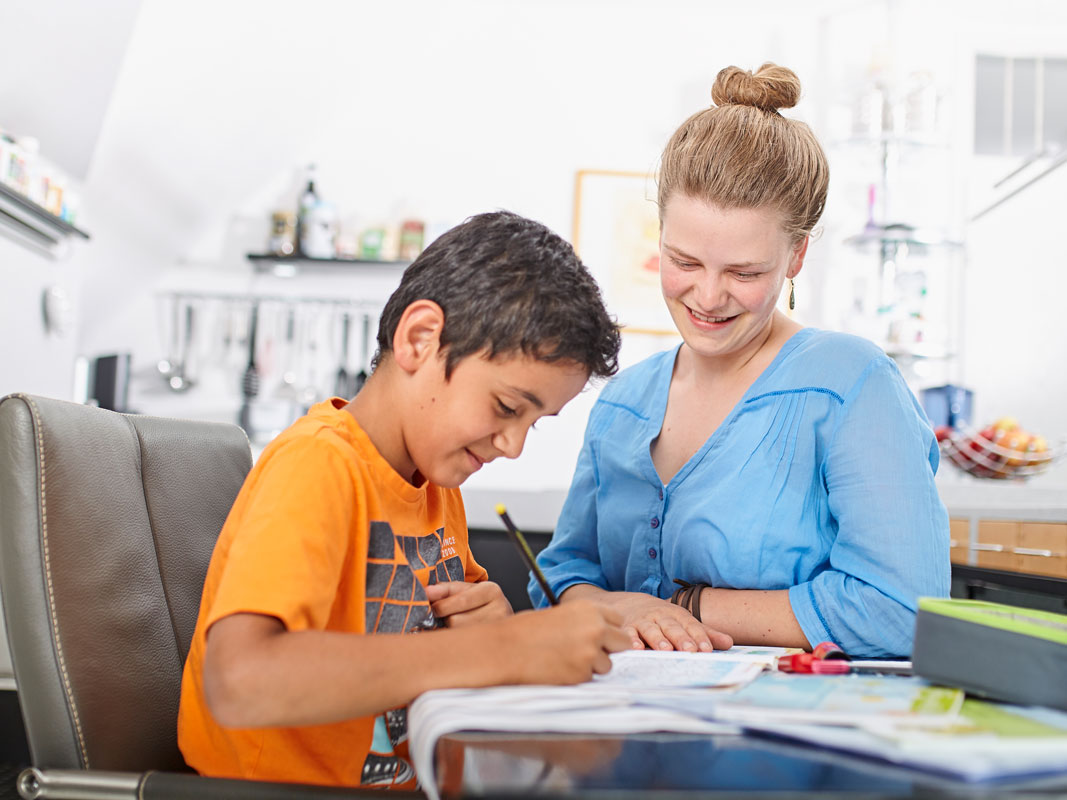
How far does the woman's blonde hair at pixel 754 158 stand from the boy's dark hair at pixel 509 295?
28 cm

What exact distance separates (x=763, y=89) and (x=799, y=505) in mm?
536

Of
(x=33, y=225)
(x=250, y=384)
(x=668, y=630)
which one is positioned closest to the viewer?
(x=668, y=630)

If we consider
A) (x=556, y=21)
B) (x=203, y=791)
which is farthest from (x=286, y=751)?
(x=556, y=21)

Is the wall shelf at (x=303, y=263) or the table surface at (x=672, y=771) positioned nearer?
the table surface at (x=672, y=771)

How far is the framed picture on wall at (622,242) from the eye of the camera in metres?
3.73

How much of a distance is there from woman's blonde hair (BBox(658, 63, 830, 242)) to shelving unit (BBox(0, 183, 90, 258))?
1675 millimetres

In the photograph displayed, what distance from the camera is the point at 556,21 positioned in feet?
12.5

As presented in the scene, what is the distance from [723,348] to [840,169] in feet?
9.36

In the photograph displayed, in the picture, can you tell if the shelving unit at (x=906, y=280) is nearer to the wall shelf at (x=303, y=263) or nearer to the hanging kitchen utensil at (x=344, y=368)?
the wall shelf at (x=303, y=263)

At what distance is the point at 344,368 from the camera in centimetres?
360

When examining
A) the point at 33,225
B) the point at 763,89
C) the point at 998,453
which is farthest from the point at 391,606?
the point at 998,453

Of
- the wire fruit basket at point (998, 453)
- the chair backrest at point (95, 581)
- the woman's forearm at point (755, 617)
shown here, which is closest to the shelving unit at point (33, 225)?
the chair backrest at point (95, 581)

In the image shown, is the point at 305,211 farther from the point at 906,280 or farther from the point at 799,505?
the point at 799,505

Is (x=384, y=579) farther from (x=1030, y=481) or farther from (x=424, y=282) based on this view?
(x=1030, y=481)
